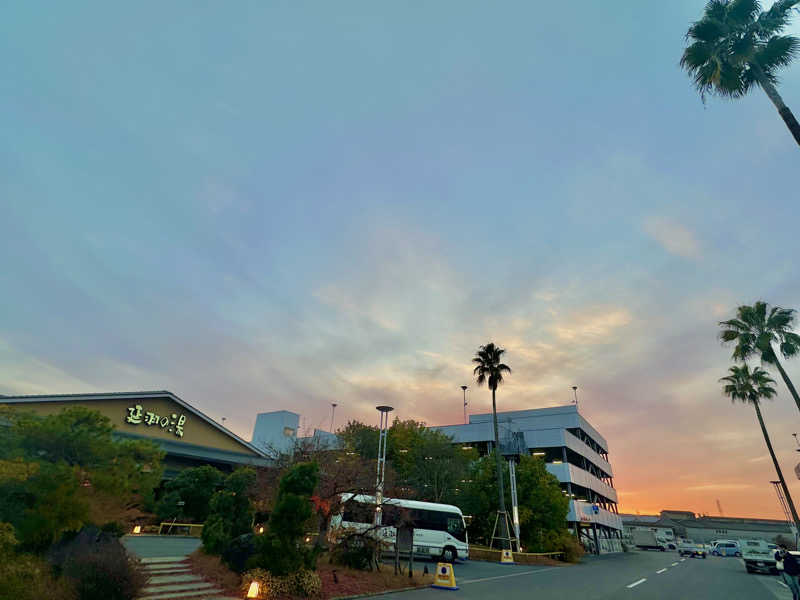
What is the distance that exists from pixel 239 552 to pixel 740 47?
24624mm

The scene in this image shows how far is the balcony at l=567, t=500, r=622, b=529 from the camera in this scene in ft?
154

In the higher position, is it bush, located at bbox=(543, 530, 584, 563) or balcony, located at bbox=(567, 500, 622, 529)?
balcony, located at bbox=(567, 500, 622, 529)

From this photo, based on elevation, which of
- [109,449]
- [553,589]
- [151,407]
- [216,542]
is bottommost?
[553,589]

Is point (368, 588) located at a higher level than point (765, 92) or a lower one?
lower

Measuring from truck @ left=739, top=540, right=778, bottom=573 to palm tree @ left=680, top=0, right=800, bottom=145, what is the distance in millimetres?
33059

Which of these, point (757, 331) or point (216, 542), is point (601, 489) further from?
point (216, 542)

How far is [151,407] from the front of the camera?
3098 cm

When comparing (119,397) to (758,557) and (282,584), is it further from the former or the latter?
(758,557)

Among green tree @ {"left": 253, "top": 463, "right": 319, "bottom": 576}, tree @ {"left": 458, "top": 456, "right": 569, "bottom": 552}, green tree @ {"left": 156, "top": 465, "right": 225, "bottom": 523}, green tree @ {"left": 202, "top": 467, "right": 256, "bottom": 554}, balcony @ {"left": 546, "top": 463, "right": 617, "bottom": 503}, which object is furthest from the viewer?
balcony @ {"left": 546, "top": 463, "right": 617, "bottom": 503}

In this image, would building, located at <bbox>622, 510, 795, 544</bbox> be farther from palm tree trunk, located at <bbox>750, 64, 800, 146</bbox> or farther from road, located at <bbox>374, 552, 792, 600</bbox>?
palm tree trunk, located at <bbox>750, 64, 800, 146</bbox>

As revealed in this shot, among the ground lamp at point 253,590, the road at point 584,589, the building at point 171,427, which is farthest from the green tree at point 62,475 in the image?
the building at point 171,427

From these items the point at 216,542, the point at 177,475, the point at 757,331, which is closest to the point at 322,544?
the point at 216,542

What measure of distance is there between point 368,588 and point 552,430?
42409mm

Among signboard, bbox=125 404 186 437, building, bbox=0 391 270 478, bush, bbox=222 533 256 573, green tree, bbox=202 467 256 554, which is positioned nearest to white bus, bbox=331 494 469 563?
green tree, bbox=202 467 256 554
